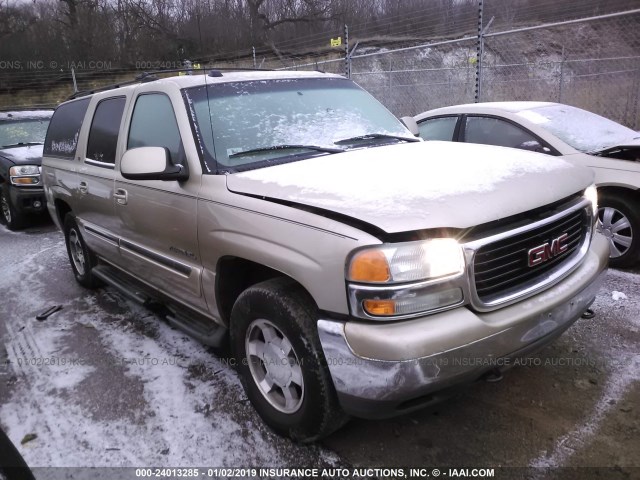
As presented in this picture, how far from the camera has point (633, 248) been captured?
4.47 meters

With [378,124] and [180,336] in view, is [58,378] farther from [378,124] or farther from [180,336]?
[378,124]

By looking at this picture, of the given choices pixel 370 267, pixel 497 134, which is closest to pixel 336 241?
pixel 370 267

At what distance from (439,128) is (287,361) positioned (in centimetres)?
411

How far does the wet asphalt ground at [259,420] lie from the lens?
239 cm

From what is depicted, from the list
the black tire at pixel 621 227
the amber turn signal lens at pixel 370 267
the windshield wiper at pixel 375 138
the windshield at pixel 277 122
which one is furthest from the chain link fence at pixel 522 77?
the amber turn signal lens at pixel 370 267

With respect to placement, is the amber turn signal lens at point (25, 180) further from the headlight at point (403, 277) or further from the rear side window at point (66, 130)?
the headlight at point (403, 277)

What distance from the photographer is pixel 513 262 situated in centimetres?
218

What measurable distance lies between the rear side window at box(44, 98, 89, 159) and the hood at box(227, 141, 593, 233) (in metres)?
2.72

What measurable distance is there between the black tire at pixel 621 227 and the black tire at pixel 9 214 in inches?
317

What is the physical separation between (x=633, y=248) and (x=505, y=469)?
3133 millimetres

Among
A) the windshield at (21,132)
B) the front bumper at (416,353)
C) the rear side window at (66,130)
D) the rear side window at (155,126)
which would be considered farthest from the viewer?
the windshield at (21,132)

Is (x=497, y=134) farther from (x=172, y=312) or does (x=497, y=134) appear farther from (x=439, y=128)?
(x=172, y=312)

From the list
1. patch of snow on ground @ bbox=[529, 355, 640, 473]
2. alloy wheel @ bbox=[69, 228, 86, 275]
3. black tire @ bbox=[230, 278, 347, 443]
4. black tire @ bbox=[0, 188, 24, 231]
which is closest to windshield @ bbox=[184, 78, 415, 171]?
black tire @ bbox=[230, 278, 347, 443]

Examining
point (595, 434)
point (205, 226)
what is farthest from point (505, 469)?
point (205, 226)
